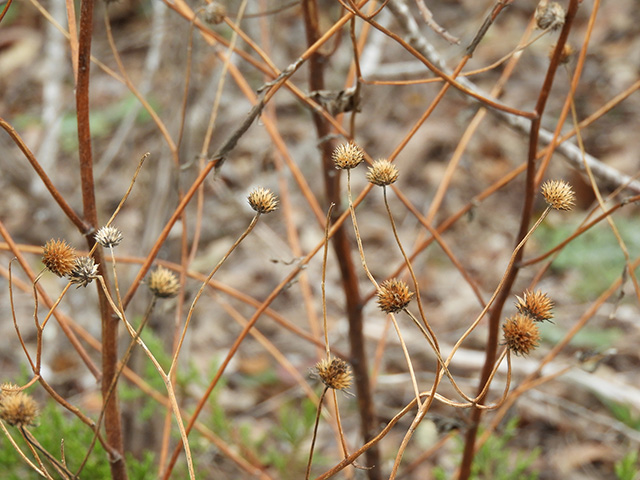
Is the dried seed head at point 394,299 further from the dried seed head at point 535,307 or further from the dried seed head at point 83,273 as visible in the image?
the dried seed head at point 83,273

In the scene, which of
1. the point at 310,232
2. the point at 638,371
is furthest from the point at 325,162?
the point at 310,232

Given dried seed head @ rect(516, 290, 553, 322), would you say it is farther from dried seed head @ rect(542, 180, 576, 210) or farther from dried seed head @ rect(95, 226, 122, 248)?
dried seed head @ rect(95, 226, 122, 248)

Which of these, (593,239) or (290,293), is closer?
(593,239)

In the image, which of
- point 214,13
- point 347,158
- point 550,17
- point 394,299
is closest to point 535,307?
point 394,299

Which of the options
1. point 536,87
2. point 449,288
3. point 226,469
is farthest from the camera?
point 536,87

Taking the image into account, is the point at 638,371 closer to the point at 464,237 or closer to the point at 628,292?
the point at 628,292

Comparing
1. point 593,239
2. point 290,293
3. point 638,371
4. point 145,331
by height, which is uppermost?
point 593,239
